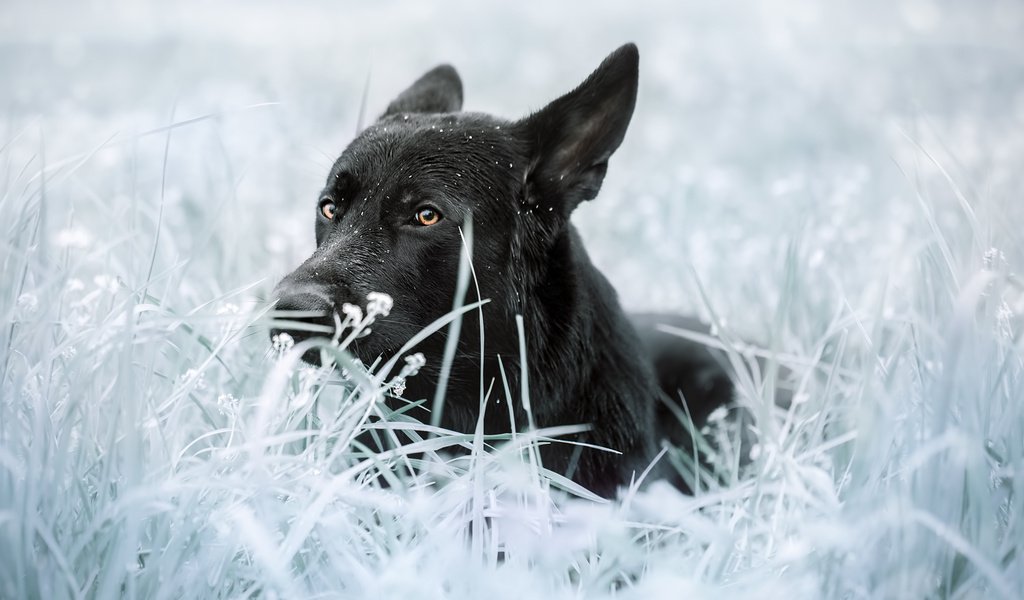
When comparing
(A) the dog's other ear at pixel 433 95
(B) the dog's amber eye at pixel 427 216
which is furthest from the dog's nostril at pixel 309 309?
(A) the dog's other ear at pixel 433 95

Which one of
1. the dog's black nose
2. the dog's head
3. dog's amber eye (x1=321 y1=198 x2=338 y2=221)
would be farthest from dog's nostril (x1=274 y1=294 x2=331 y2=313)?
dog's amber eye (x1=321 y1=198 x2=338 y2=221)

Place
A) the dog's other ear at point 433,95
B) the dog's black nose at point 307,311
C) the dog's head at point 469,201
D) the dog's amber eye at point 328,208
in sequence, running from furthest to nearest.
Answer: the dog's other ear at point 433,95
the dog's amber eye at point 328,208
the dog's head at point 469,201
the dog's black nose at point 307,311

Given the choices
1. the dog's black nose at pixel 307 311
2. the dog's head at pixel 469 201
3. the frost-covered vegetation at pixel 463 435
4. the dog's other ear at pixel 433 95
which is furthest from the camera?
the dog's other ear at pixel 433 95

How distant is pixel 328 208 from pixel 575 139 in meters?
0.83

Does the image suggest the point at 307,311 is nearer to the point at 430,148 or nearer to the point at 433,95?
the point at 430,148

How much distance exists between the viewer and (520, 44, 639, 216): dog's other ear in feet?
8.21

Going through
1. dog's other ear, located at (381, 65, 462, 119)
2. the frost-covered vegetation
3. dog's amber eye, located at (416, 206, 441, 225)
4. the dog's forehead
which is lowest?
the frost-covered vegetation

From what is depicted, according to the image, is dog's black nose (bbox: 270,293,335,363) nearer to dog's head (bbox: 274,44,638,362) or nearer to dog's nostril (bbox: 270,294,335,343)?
dog's nostril (bbox: 270,294,335,343)

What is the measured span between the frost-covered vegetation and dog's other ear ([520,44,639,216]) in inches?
22.4

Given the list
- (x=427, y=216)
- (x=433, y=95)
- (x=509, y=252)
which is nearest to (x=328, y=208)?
(x=427, y=216)

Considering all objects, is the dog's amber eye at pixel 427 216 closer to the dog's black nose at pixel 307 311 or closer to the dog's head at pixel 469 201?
the dog's head at pixel 469 201

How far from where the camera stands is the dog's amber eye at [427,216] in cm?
247

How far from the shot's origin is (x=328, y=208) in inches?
105

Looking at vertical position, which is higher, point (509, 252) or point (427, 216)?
point (427, 216)
